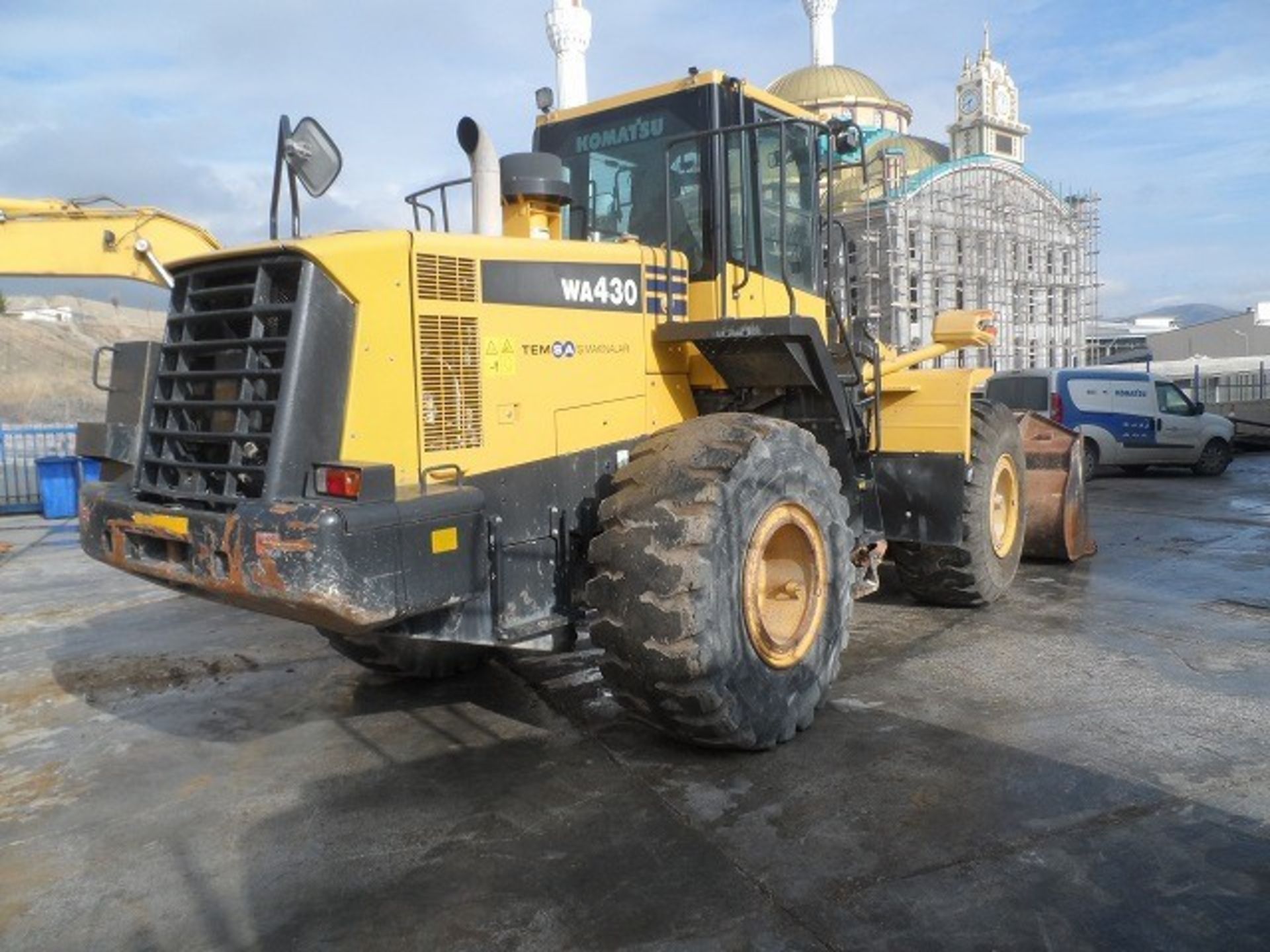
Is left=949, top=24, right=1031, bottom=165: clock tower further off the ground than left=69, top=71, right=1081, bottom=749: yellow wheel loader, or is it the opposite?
left=949, top=24, right=1031, bottom=165: clock tower

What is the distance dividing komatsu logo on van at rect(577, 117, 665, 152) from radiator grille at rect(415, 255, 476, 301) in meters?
1.84

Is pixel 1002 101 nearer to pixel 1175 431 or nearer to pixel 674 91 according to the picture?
pixel 1175 431

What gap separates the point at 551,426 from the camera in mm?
4863

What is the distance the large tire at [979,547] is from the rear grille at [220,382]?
4793 mm

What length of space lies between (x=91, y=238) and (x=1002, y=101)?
78.8 m

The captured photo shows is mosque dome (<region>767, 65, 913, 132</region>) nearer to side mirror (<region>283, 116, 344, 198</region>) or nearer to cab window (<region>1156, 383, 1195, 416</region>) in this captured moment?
cab window (<region>1156, 383, 1195, 416</region>)

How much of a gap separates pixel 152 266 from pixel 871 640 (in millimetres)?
5195

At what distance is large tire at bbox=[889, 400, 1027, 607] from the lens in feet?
24.3

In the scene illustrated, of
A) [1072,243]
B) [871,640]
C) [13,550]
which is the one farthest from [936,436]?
[1072,243]

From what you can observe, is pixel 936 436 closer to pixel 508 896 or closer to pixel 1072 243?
pixel 508 896

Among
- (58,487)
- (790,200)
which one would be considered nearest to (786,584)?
(790,200)

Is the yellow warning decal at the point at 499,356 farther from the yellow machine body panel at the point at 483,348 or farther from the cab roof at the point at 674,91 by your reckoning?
the cab roof at the point at 674,91

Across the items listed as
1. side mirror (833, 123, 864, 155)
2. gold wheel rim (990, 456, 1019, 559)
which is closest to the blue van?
→ gold wheel rim (990, 456, 1019, 559)

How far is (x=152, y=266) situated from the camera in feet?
20.6
